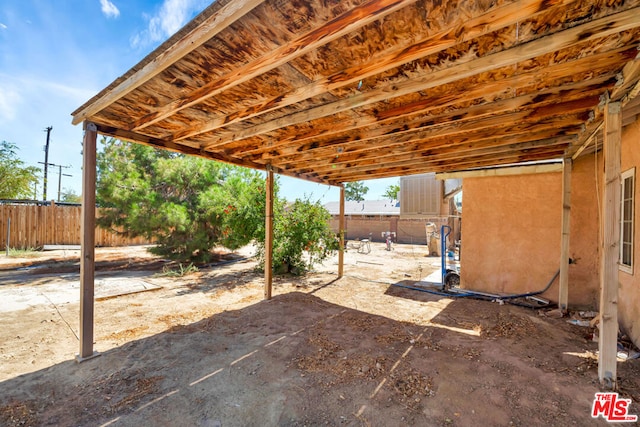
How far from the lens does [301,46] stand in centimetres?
161

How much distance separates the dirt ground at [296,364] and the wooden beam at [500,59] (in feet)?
8.22

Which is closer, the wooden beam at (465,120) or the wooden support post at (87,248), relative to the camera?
the wooden beam at (465,120)

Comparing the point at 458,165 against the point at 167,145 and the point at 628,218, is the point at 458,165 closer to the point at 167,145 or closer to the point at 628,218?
the point at 628,218

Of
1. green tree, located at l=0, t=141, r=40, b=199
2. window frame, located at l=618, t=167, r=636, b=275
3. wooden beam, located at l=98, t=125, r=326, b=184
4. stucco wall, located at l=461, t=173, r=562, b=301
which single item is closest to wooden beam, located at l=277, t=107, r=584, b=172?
wooden beam, located at l=98, t=125, r=326, b=184

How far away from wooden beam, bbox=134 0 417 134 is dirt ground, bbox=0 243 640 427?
2552 millimetres

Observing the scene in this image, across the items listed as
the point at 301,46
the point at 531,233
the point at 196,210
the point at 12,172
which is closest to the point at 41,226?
the point at 12,172

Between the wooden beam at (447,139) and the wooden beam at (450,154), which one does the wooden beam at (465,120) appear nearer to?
the wooden beam at (447,139)

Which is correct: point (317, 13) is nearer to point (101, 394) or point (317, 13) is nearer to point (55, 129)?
point (101, 394)

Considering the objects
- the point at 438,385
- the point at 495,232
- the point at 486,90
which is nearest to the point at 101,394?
the point at 438,385

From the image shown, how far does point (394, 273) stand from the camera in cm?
742

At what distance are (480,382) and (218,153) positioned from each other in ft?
14.4

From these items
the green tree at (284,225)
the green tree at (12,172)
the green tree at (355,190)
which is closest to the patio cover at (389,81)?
the green tree at (284,225)

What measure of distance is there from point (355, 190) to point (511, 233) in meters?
32.3

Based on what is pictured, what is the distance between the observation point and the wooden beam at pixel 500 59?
4.57 ft
